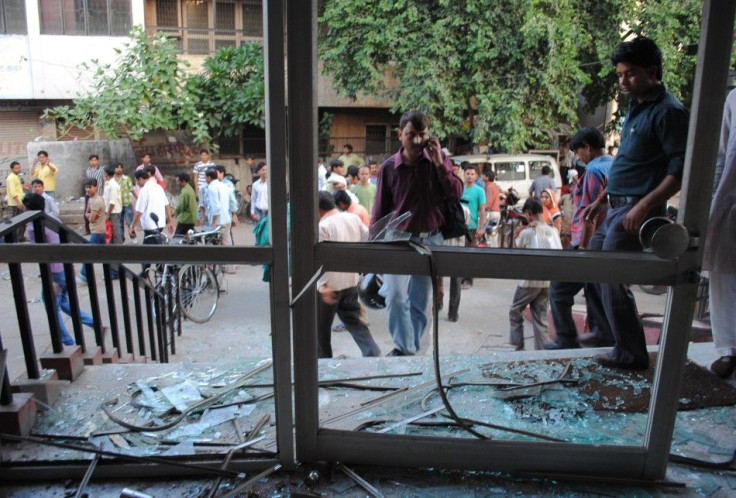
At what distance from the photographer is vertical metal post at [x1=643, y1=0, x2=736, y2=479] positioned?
1.97 meters

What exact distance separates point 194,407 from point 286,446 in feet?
2.23

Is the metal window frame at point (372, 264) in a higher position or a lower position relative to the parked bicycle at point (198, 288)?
higher

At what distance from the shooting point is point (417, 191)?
3924 mm

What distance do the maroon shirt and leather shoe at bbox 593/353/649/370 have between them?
133 cm

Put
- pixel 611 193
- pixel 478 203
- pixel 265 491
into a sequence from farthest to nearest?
pixel 478 203 → pixel 611 193 → pixel 265 491

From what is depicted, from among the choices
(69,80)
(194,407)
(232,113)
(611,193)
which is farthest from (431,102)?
(194,407)

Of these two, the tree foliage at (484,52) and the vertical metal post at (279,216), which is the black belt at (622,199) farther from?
the tree foliage at (484,52)

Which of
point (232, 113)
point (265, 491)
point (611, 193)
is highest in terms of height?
point (232, 113)

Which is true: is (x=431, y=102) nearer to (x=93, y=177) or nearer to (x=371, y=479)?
(x=93, y=177)

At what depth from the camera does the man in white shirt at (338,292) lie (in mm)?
4898

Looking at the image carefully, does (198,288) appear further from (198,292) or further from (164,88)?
(164,88)

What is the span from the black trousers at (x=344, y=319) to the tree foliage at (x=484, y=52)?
766 cm

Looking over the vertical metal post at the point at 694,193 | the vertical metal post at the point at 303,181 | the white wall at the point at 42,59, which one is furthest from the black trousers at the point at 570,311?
the white wall at the point at 42,59

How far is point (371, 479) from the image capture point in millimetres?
2232
